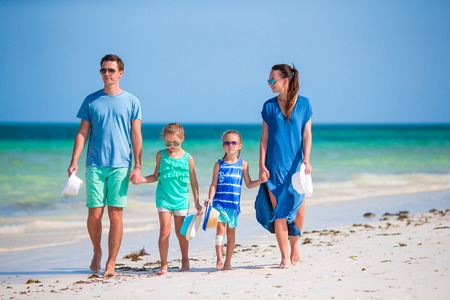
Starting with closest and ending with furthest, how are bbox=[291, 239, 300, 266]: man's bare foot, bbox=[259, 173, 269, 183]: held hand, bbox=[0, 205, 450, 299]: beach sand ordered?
bbox=[0, 205, 450, 299]: beach sand < bbox=[259, 173, 269, 183]: held hand < bbox=[291, 239, 300, 266]: man's bare foot

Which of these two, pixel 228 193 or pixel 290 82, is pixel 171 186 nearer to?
pixel 228 193

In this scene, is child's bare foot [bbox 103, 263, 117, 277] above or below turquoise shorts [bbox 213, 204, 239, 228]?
below

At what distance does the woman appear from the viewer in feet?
18.8

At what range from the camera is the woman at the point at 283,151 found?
5742 mm

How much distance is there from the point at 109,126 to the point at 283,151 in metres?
1.42

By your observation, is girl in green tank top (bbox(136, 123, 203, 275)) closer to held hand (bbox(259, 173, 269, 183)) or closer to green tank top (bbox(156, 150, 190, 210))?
green tank top (bbox(156, 150, 190, 210))

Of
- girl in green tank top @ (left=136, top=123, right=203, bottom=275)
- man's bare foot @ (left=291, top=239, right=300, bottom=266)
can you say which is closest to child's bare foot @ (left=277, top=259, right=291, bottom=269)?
man's bare foot @ (left=291, top=239, right=300, bottom=266)

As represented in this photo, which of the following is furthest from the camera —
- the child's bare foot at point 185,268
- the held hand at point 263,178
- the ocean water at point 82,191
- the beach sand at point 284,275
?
the ocean water at point 82,191

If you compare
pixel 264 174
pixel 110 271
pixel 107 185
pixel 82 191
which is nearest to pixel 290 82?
pixel 264 174

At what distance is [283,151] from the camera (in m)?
5.74

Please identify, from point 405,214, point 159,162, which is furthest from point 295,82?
point 405,214

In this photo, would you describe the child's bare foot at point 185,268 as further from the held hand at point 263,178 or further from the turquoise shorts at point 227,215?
the held hand at point 263,178

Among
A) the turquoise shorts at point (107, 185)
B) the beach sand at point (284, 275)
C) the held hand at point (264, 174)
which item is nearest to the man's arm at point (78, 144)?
the turquoise shorts at point (107, 185)

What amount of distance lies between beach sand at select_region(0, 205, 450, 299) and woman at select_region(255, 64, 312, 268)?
400mm
